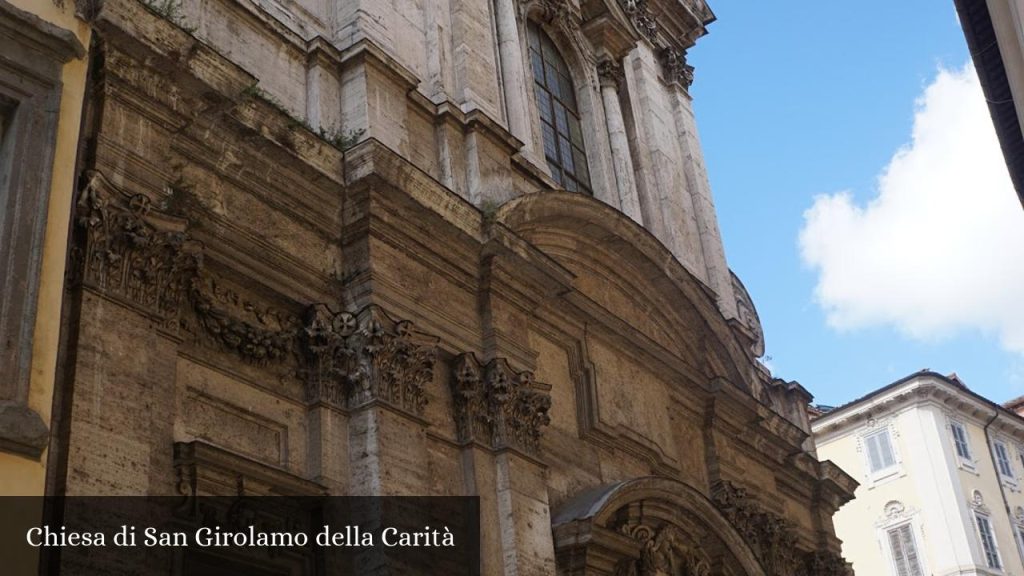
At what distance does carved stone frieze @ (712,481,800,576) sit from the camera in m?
12.2

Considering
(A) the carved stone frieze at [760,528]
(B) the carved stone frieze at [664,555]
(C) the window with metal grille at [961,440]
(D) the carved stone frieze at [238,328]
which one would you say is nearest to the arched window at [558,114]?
(A) the carved stone frieze at [760,528]

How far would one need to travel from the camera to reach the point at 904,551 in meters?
26.2

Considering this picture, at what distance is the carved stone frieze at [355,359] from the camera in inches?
320

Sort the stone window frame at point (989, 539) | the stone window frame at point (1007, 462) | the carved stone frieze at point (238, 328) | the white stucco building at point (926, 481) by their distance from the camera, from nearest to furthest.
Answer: the carved stone frieze at point (238, 328)
the stone window frame at point (989, 539)
the white stucco building at point (926, 481)
the stone window frame at point (1007, 462)

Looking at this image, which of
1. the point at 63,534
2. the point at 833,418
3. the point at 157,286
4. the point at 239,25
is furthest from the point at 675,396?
the point at 833,418

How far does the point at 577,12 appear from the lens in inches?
567

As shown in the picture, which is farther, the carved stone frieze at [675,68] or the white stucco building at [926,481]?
the white stucco building at [926,481]

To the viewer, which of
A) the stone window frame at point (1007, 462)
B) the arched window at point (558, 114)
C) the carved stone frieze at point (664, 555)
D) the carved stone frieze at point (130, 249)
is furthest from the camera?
the stone window frame at point (1007, 462)

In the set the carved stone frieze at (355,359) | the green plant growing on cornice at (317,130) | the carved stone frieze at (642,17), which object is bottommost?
the carved stone frieze at (355,359)

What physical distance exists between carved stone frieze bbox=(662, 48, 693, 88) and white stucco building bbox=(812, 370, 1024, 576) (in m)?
12.5

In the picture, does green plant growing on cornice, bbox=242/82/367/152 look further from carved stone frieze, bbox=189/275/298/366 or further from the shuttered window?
the shuttered window

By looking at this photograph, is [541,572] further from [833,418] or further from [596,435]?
[833,418]

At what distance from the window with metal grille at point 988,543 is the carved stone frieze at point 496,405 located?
63.2ft

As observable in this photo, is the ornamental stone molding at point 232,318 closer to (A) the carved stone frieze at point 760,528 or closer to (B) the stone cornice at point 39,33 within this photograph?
(B) the stone cornice at point 39,33
